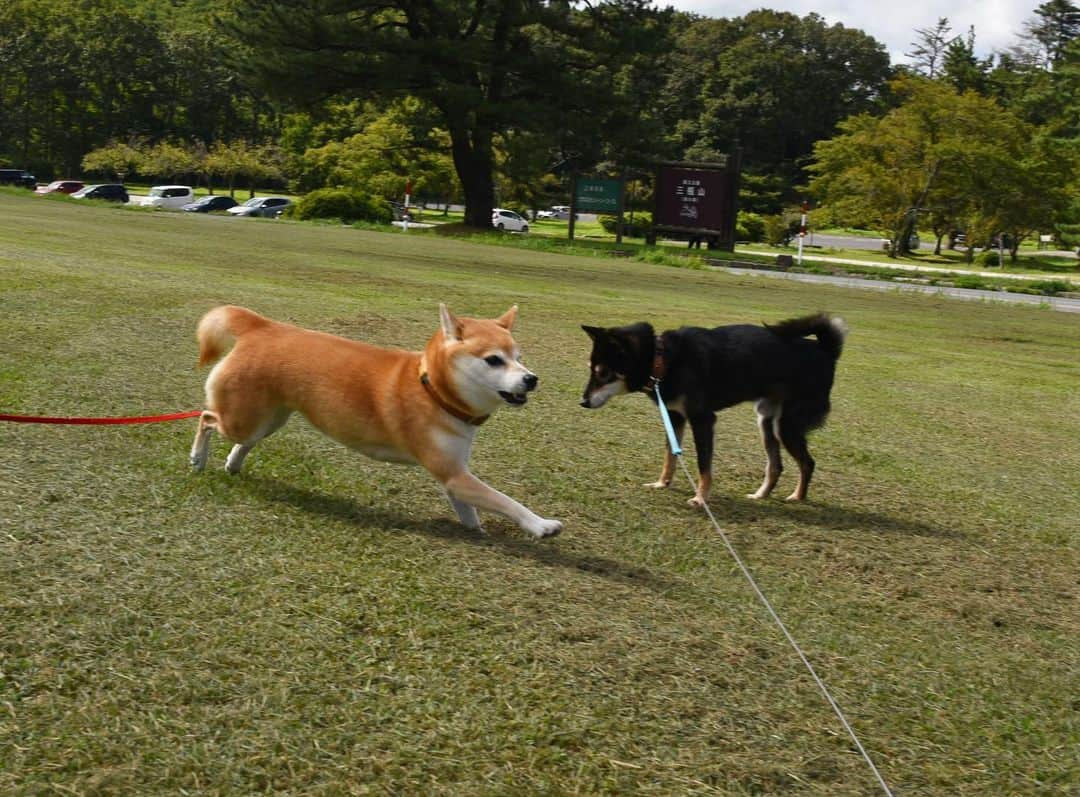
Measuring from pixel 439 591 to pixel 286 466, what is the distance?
176cm

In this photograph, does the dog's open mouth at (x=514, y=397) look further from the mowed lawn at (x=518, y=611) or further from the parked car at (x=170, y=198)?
the parked car at (x=170, y=198)

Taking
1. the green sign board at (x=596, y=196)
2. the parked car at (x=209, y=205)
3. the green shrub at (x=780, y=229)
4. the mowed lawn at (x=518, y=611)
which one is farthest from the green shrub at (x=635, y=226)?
the mowed lawn at (x=518, y=611)

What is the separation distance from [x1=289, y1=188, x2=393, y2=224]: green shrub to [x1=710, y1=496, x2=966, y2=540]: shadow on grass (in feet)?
114

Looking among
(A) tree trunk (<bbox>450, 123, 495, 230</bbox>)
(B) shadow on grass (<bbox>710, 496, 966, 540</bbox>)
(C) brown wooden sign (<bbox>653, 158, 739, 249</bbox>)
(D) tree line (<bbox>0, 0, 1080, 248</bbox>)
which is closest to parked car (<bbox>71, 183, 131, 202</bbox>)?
(D) tree line (<bbox>0, 0, 1080, 248</bbox>)

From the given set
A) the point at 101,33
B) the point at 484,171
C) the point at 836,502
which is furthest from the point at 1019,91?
the point at 836,502

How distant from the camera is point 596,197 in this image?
122 feet

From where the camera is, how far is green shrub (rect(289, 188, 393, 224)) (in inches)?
1549

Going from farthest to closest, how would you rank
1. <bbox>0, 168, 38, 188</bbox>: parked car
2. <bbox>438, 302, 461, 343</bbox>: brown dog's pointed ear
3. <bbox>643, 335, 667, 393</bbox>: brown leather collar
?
<bbox>0, 168, 38, 188</bbox>: parked car
<bbox>643, 335, 667, 393</bbox>: brown leather collar
<bbox>438, 302, 461, 343</bbox>: brown dog's pointed ear

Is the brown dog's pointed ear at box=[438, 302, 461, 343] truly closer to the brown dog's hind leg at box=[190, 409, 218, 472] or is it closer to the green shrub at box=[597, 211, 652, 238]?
the brown dog's hind leg at box=[190, 409, 218, 472]

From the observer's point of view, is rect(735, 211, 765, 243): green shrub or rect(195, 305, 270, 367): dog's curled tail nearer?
rect(195, 305, 270, 367): dog's curled tail

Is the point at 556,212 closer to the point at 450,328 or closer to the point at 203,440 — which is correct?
the point at 203,440

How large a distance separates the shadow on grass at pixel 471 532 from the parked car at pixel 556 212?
234ft

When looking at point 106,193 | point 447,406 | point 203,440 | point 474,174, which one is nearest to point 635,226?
point 474,174

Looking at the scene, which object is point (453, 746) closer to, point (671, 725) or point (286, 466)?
point (671, 725)
